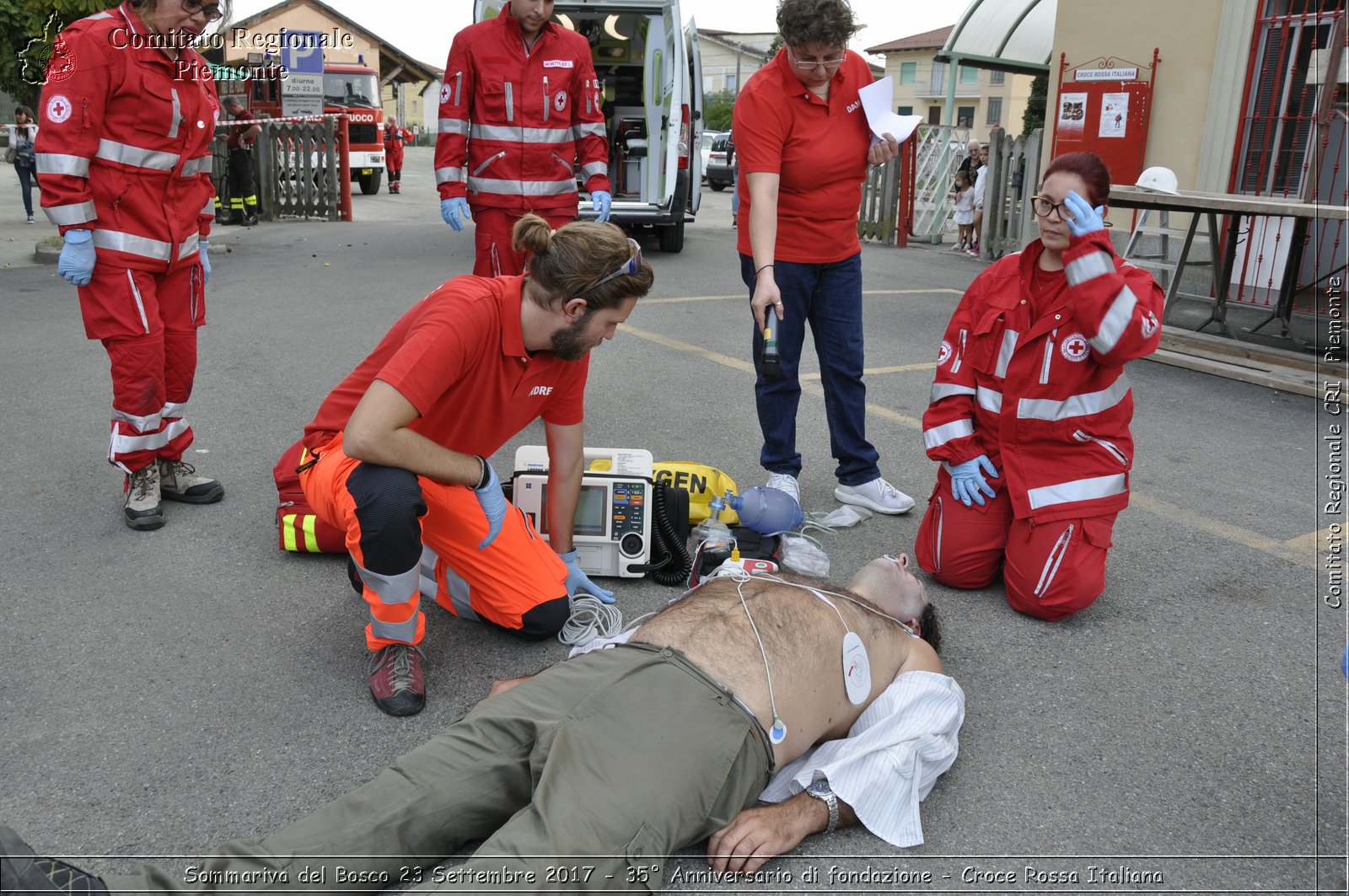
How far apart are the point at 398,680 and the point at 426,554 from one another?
573mm

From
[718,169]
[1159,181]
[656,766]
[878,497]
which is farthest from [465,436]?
[718,169]

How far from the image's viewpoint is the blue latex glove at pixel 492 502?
9.80 feet

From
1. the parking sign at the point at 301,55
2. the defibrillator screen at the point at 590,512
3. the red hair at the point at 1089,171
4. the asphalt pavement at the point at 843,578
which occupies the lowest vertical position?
the asphalt pavement at the point at 843,578

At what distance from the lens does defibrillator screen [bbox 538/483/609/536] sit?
147 inches

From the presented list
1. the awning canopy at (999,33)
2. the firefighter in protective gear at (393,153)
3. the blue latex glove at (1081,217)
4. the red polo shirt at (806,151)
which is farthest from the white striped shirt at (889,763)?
the firefighter in protective gear at (393,153)

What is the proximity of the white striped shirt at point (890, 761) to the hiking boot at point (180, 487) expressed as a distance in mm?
3006

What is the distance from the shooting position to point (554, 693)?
2299 mm

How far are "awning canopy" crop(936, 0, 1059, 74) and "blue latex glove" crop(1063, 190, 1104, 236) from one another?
13.4 metres

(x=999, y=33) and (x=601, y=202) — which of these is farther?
(x=999, y=33)

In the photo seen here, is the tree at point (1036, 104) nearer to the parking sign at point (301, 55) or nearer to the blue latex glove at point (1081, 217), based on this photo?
the parking sign at point (301, 55)

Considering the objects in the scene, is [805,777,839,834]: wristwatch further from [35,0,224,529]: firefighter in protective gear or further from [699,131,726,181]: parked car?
[699,131,726,181]: parked car

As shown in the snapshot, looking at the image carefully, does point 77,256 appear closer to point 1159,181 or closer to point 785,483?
point 785,483

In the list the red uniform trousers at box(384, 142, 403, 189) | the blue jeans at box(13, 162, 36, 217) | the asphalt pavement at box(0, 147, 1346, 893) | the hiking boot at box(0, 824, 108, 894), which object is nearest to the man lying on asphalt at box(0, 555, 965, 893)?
the hiking boot at box(0, 824, 108, 894)

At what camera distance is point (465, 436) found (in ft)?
10.2
